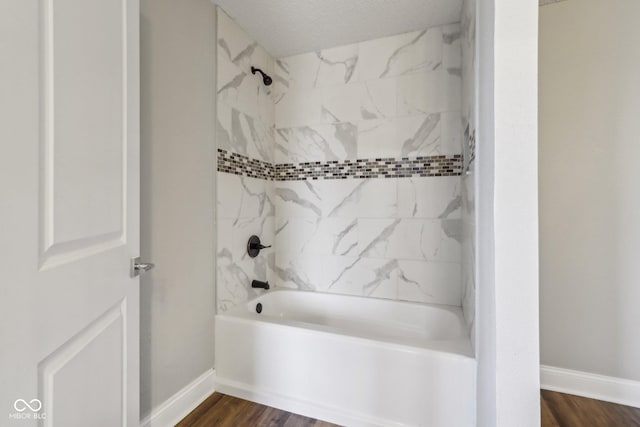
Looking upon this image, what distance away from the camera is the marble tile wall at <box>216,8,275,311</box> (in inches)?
75.2

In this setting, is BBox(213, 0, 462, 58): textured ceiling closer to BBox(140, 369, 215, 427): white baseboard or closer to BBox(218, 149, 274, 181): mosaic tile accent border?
BBox(218, 149, 274, 181): mosaic tile accent border

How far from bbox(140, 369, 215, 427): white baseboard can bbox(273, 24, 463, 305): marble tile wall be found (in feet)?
3.10

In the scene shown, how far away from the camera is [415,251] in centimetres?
214

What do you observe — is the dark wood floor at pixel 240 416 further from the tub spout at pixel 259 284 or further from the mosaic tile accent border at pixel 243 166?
the mosaic tile accent border at pixel 243 166

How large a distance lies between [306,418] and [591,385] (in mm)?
1751

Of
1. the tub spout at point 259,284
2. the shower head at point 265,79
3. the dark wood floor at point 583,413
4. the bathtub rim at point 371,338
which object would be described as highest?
the shower head at point 265,79

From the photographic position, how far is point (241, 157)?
2.11 m

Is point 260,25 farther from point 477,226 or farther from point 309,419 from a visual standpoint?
point 309,419

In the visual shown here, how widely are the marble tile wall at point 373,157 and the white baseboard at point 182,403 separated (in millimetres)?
946

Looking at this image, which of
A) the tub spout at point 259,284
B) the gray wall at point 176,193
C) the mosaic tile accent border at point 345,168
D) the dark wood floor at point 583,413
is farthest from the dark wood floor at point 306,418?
the mosaic tile accent border at point 345,168

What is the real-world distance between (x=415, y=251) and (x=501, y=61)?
1.47 metres

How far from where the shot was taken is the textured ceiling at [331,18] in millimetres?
1848

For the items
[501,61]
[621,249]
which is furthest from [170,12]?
[621,249]
